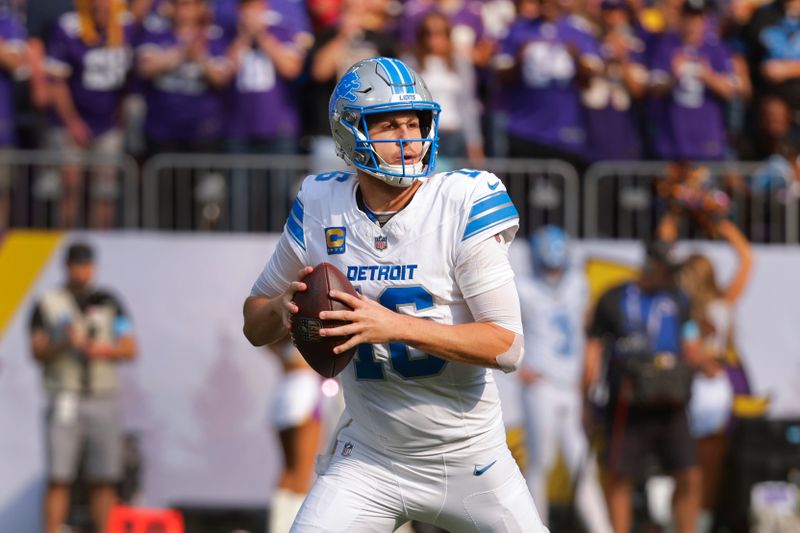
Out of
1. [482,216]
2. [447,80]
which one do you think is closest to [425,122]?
[482,216]

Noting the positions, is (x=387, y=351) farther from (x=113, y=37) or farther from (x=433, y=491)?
(x=113, y=37)

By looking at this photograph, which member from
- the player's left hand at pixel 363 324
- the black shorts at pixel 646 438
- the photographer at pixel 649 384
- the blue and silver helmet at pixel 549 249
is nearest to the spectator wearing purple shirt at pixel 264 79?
the blue and silver helmet at pixel 549 249

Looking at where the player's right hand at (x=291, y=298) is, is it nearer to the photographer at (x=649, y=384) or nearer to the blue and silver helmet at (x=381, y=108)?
the blue and silver helmet at (x=381, y=108)

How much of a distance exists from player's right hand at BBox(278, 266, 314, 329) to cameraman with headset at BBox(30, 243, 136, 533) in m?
5.55

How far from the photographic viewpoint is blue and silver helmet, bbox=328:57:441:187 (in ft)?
14.3

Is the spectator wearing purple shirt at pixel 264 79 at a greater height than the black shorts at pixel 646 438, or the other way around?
the spectator wearing purple shirt at pixel 264 79

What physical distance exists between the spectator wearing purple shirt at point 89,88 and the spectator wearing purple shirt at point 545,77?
8.85 ft

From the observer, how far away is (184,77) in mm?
9828

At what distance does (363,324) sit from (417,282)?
39 centimetres

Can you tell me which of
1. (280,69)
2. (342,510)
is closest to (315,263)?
(342,510)

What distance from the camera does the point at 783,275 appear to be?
10344 mm

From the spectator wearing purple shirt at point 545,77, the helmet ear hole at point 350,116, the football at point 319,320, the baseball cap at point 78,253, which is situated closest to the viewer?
the football at point 319,320

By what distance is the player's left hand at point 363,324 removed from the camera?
402cm

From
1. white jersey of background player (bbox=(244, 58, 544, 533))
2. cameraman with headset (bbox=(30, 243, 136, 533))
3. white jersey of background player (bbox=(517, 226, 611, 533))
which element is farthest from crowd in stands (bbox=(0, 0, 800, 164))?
white jersey of background player (bbox=(244, 58, 544, 533))
